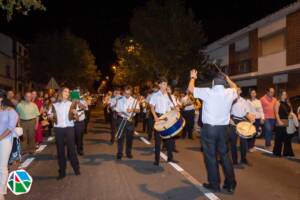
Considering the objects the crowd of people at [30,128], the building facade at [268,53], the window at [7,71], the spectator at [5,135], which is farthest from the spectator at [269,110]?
the window at [7,71]

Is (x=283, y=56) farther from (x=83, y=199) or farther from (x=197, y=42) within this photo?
(x=83, y=199)

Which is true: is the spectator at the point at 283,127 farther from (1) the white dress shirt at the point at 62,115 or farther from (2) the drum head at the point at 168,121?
(1) the white dress shirt at the point at 62,115

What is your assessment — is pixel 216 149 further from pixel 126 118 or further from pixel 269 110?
pixel 269 110

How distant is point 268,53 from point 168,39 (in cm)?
881

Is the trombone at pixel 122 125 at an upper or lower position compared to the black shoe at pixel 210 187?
upper

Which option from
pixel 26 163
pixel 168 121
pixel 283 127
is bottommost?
pixel 26 163

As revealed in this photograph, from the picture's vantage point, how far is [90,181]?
9391 mm

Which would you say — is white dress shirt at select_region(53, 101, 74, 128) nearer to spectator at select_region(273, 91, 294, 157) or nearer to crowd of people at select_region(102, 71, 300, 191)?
crowd of people at select_region(102, 71, 300, 191)

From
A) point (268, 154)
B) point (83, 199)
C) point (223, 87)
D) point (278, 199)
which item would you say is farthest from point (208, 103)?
point (268, 154)

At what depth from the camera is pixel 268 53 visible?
33719 millimetres

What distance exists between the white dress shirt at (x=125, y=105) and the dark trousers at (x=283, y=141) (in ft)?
13.0

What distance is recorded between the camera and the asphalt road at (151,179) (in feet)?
26.7

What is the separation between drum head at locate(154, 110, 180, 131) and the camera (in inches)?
391

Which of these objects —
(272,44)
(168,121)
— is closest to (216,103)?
(168,121)
